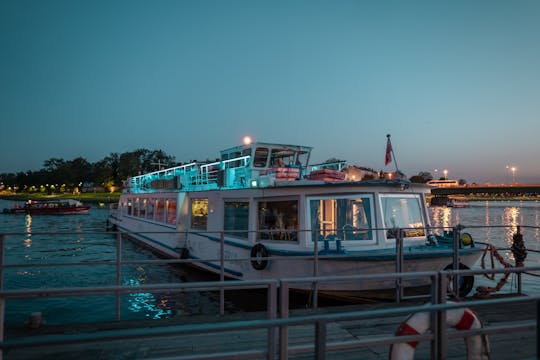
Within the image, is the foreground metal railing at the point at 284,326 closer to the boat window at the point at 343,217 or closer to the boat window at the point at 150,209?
the boat window at the point at 343,217

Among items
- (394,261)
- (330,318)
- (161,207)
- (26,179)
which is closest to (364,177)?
(394,261)

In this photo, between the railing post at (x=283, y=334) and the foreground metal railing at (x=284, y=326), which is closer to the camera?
the foreground metal railing at (x=284, y=326)

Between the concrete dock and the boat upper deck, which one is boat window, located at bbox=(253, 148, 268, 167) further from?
the concrete dock

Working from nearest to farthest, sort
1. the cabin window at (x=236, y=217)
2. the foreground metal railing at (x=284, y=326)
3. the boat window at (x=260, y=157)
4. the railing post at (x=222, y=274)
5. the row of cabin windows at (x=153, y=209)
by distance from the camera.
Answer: the foreground metal railing at (x=284, y=326)
the railing post at (x=222, y=274)
the cabin window at (x=236, y=217)
the boat window at (x=260, y=157)
the row of cabin windows at (x=153, y=209)

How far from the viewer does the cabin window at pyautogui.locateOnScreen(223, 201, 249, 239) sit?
41.1 feet

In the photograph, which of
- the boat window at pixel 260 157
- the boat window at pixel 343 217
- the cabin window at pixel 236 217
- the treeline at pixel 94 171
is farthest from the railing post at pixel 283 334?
the treeline at pixel 94 171

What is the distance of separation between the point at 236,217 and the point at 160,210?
7922mm

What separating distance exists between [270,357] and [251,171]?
10677 mm

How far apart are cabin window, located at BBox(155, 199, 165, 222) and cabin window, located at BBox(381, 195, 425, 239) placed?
1157 cm

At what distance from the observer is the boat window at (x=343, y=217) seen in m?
10.4

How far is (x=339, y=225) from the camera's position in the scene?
1061cm

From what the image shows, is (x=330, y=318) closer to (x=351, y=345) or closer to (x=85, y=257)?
(x=351, y=345)

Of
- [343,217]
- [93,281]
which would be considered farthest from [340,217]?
[93,281]

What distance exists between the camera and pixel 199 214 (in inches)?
615
